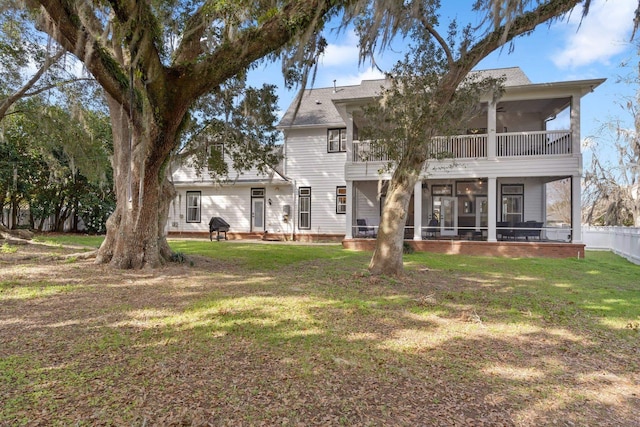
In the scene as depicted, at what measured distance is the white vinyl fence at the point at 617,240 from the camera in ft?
40.7

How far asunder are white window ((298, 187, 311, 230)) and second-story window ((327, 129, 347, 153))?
235cm

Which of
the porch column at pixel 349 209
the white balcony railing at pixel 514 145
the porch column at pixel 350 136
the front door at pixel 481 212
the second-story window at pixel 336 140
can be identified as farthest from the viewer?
the second-story window at pixel 336 140

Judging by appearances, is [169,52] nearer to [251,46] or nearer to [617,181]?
[251,46]

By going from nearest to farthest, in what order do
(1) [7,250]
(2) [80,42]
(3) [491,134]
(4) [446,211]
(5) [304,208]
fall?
(2) [80,42] → (1) [7,250] → (3) [491,134] → (4) [446,211] → (5) [304,208]

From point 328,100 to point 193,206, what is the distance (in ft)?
31.2

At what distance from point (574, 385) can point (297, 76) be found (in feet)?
25.6

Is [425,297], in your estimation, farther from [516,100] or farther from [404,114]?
[516,100]

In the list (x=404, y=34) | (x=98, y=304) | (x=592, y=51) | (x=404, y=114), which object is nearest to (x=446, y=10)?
(x=404, y=34)

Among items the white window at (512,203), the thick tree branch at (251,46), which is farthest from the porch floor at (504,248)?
the thick tree branch at (251,46)

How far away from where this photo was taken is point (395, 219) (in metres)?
7.64

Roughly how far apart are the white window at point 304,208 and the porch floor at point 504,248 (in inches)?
198

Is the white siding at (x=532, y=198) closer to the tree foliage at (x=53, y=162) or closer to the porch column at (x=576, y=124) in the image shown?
→ the porch column at (x=576, y=124)

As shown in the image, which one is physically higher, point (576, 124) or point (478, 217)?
point (576, 124)

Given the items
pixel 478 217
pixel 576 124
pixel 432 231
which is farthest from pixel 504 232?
pixel 576 124
